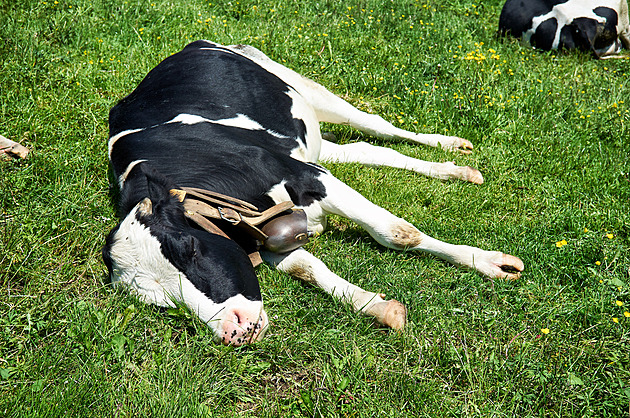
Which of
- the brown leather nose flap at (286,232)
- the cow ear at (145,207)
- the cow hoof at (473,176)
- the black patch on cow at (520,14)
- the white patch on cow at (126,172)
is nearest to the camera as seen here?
the cow ear at (145,207)

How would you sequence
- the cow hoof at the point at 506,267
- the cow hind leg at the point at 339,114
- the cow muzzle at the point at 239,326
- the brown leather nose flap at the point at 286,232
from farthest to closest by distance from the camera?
the cow hind leg at the point at 339,114 < the cow hoof at the point at 506,267 < the brown leather nose flap at the point at 286,232 < the cow muzzle at the point at 239,326

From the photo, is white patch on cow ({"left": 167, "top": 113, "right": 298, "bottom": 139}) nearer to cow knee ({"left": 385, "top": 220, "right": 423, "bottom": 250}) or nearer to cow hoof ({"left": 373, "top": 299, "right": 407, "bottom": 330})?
cow knee ({"left": 385, "top": 220, "right": 423, "bottom": 250})

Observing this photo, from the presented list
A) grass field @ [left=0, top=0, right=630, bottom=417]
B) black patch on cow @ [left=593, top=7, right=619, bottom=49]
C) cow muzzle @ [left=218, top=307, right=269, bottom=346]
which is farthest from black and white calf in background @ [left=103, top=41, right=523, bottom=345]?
black patch on cow @ [left=593, top=7, right=619, bottom=49]

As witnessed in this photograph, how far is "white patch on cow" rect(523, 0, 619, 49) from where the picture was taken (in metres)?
8.12

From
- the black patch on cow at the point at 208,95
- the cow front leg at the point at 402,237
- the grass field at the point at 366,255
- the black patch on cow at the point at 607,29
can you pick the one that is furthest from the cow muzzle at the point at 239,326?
the black patch on cow at the point at 607,29

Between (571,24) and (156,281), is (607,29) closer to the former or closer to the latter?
(571,24)

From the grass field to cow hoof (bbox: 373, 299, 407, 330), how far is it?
0.20ft

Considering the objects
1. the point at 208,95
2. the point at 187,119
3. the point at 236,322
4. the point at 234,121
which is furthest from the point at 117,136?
the point at 236,322

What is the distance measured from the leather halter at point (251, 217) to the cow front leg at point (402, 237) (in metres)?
0.40

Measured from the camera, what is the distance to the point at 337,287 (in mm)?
3715

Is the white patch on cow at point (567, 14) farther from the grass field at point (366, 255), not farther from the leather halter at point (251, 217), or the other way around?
the leather halter at point (251, 217)

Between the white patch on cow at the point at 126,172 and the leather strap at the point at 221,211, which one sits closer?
the leather strap at the point at 221,211

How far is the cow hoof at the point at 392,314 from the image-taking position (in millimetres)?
3398

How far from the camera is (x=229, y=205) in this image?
346 cm
